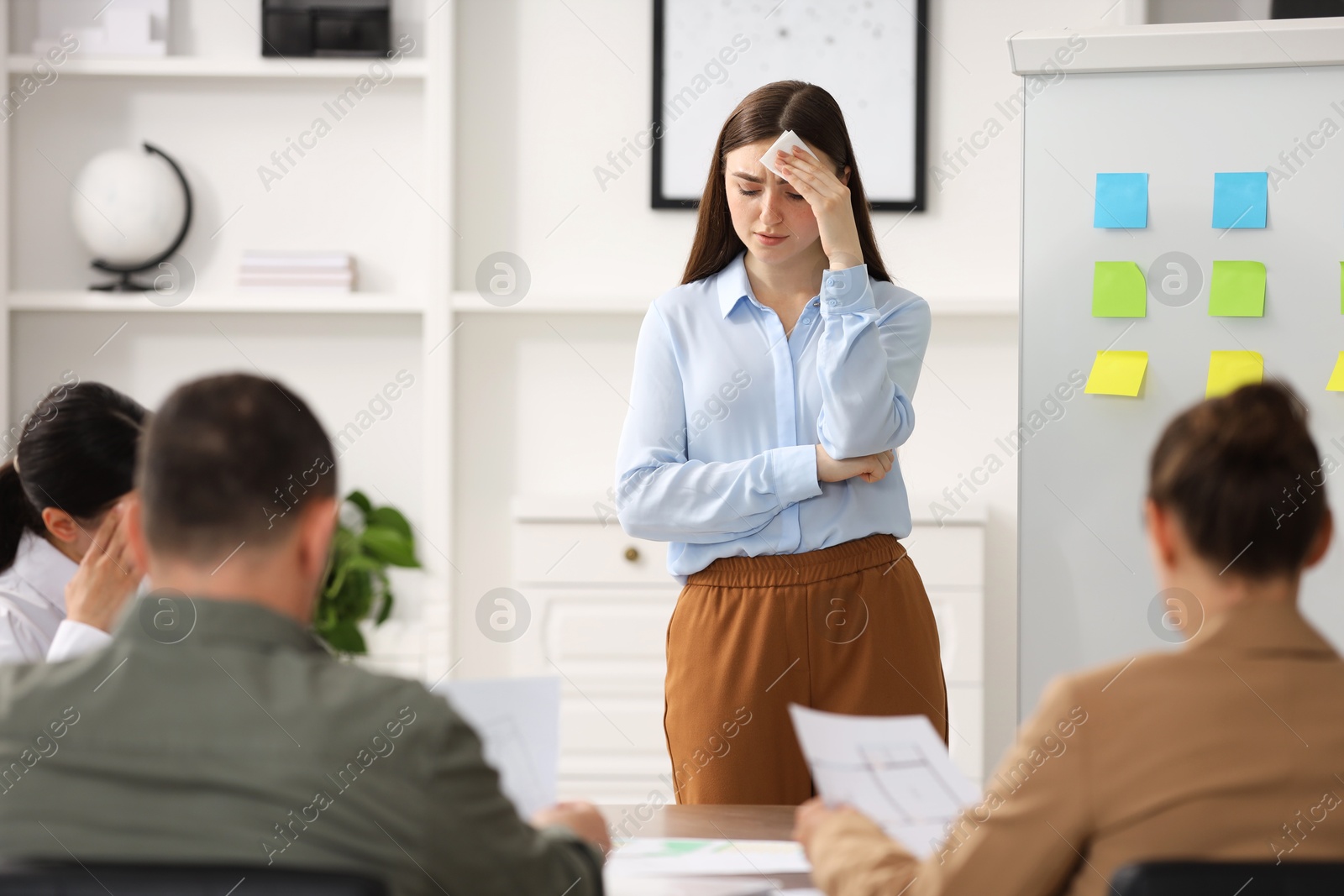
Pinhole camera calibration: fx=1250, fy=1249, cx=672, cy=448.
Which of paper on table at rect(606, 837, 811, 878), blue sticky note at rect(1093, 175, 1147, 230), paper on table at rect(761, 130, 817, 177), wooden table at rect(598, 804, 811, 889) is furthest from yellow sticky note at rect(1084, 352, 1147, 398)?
paper on table at rect(606, 837, 811, 878)

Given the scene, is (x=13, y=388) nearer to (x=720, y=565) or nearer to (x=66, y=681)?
(x=720, y=565)

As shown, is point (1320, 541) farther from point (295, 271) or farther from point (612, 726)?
point (295, 271)

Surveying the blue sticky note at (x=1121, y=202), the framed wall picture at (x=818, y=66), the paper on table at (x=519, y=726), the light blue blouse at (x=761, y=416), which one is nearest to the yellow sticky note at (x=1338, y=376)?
the blue sticky note at (x=1121, y=202)

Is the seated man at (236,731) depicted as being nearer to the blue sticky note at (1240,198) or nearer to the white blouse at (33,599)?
the white blouse at (33,599)

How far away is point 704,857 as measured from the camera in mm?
1352

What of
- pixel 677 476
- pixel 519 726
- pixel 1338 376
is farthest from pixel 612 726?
pixel 519 726

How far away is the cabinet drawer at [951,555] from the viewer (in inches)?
130

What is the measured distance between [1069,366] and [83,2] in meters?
2.90

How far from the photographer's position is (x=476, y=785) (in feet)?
3.09

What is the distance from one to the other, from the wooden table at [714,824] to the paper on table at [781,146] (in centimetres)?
94

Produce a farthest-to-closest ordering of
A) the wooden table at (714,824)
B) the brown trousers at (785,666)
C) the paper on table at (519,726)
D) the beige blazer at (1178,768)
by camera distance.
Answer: the brown trousers at (785,666) → the wooden table at (714,824) → the paper on table at (519,726) → the beige blazer at (1178,768)

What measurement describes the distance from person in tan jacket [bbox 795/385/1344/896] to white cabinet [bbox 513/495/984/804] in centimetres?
232

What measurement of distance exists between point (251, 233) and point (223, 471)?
2.82m

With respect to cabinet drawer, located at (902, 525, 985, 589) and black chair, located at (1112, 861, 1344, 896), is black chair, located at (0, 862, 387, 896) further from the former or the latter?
cabinet drawer, located at (902, 525, 985, 589)
